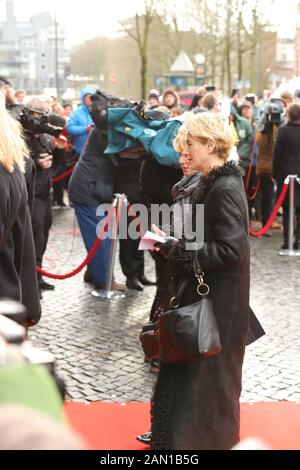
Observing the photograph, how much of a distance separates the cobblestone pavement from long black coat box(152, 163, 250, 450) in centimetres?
142

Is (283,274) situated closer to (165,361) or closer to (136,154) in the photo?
(136,154)

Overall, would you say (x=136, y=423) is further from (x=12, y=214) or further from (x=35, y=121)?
(x=35, y=121)

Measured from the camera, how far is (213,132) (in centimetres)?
377

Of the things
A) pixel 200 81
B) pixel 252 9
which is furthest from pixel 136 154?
pixel 252 9

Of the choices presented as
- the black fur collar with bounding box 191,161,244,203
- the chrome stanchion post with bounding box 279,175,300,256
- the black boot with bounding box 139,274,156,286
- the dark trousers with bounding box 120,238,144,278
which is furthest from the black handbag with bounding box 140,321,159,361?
the chrome stanchion post with bounding box 279,175,300,256

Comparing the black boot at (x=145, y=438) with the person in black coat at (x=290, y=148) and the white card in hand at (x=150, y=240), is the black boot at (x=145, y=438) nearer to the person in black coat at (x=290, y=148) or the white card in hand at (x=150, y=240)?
the white card in hand at (x=150, y=240)

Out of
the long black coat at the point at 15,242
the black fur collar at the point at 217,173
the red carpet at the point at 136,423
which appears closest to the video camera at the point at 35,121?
the red carpet at the point at 136,423

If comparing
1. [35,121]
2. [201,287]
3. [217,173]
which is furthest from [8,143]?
[35,121]

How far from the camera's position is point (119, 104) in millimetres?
7574

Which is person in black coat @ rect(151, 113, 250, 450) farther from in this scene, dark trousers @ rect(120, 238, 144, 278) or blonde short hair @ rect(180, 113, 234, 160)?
dark trousers @ rect(120, 238, 144, 278)

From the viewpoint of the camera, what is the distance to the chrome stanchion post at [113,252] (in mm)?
7719

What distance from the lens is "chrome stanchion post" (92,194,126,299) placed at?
25.3 feet
